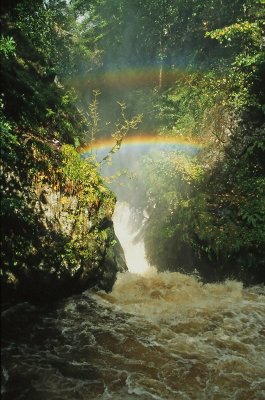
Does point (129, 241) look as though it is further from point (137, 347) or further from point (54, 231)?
point (137, 347)

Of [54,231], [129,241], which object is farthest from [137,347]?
[129,241]

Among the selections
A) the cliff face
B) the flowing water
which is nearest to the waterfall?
the flowing water

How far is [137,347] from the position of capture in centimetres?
574

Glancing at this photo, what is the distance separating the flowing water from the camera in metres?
4.63

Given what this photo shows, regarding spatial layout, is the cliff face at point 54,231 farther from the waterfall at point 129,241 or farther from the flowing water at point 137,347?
the waterfall at point 129,241

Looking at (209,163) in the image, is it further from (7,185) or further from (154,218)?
(7,185)

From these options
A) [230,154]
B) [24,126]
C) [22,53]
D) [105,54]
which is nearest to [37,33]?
[22,53]

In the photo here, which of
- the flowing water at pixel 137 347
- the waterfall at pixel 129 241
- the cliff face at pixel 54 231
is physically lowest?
the flowing water at pixel 137 347

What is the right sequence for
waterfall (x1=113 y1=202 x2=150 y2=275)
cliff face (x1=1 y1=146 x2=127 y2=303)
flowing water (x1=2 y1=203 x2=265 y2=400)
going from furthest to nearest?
waterfall (x1=113 y1=202 x2=150 y2=275) < cliff face (x1=1 y1=146 x2=127 y2=303) < flowing water (x1=2 y1=203 x2=265 y2=400)

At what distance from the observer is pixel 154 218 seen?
11.9m

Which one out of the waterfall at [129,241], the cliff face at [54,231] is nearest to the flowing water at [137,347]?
the cliff face at [54,231]

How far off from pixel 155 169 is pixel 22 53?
591 centimetres

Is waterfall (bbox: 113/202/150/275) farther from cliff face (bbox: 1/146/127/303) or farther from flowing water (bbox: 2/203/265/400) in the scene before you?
cliff face (bbox: 1/146/127/303)

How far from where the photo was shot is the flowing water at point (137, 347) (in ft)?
15.2
